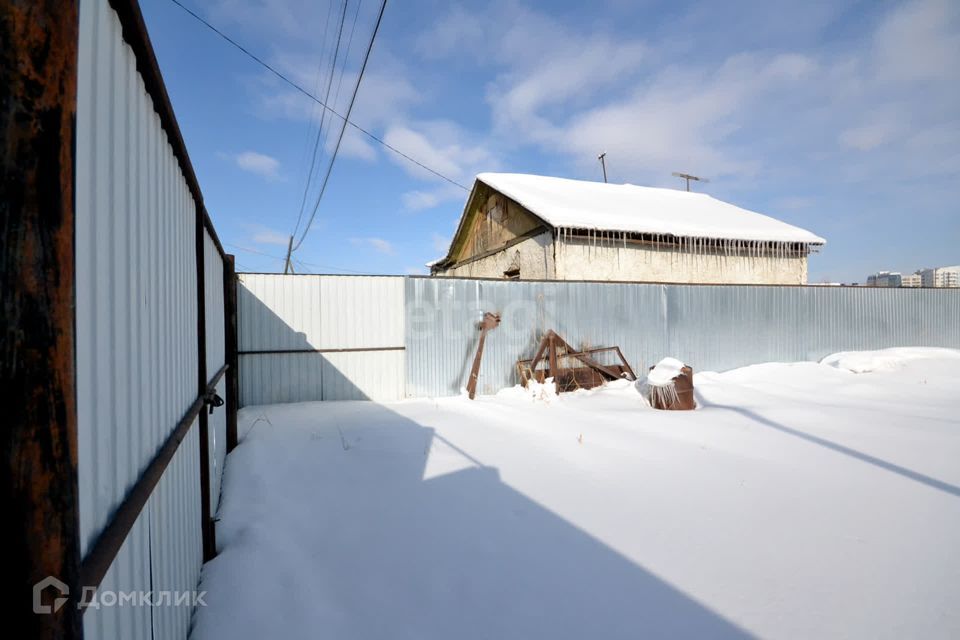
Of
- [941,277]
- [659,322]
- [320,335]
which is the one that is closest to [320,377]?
[320,335]

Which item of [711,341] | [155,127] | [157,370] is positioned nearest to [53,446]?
[157,370]

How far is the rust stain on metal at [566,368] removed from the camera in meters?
7.79

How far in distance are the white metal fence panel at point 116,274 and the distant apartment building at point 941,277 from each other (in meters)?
52.4

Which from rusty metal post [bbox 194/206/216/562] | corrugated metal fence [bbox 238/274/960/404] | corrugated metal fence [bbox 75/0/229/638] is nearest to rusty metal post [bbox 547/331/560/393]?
corrugated metal fence [bbox 238/274/960/404]

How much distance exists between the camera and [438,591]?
244 centimetres

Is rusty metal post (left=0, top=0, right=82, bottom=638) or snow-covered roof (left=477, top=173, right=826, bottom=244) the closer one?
rusty metal post (left=0, top=0, right=82, bottom=638)

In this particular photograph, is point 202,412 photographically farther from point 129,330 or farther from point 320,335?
point 320,335

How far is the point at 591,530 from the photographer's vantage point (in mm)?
3090

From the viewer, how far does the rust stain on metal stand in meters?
7.79

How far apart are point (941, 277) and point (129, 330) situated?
2780 inches

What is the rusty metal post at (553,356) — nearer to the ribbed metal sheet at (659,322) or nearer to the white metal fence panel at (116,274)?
the ribbed metal sheet at (659,322)

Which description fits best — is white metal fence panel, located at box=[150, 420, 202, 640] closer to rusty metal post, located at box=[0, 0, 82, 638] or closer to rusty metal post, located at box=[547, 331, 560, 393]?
rusty metal post, located at box=[0, 0, 82, 638]

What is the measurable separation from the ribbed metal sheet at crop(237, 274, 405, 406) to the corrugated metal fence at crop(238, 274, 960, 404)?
18mm

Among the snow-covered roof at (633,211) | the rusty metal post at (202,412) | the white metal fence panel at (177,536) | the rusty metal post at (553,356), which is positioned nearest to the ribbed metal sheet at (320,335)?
the rusty metal post at (553,356)
